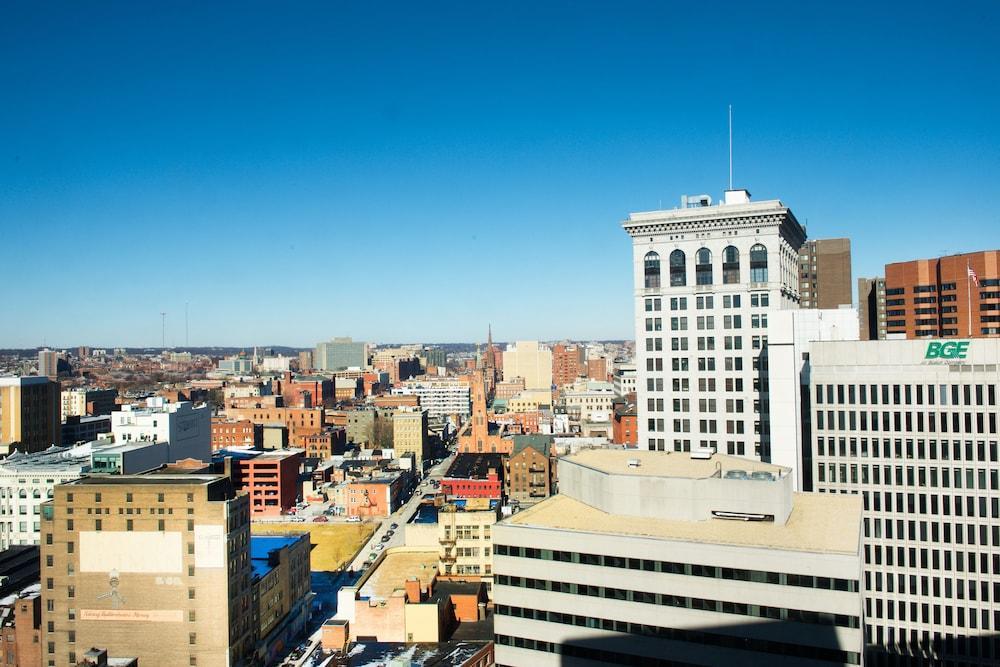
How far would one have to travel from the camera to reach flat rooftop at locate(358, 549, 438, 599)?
81.5 metres

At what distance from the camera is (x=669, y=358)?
7350cm

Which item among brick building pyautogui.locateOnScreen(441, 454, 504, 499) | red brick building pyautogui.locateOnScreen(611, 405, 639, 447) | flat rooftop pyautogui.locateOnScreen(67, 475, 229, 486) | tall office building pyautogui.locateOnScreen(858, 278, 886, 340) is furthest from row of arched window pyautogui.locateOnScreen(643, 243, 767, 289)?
red brick building pyautogui.locateOnScreen(611, 405, 639, 447)

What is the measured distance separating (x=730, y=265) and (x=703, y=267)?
2408 mm

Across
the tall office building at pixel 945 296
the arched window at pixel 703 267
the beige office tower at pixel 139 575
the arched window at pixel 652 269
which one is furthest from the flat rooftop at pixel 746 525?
the tall office building at pixel 945 296

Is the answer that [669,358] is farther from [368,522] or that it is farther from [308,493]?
[308,493]

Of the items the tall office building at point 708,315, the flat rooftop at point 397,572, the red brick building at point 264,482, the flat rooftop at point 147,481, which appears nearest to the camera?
the tall office building at point 708,315

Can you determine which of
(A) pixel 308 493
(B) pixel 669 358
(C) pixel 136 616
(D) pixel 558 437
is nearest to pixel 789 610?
(B) pixel 669 358

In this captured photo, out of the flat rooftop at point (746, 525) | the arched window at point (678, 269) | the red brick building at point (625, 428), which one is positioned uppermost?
Result: the arched window at point (678, 269)

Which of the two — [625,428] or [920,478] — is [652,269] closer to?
[920,478]

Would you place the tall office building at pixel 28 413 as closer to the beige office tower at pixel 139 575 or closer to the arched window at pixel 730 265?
the beige office tower at pixel 139 575

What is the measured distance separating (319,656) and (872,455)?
5096cm

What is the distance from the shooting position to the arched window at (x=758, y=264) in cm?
7088

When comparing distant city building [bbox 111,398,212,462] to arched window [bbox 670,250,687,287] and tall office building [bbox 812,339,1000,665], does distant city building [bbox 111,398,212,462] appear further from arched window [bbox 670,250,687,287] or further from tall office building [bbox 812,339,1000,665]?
tall office building [bbox 812,339,1000,665]

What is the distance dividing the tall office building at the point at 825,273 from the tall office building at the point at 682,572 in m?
101
